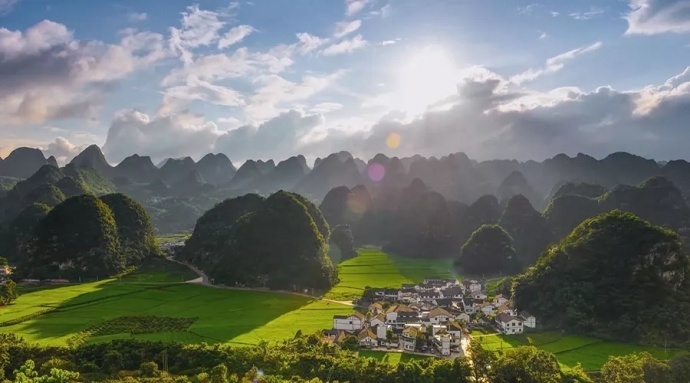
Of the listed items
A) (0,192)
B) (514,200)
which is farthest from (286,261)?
(0,192)

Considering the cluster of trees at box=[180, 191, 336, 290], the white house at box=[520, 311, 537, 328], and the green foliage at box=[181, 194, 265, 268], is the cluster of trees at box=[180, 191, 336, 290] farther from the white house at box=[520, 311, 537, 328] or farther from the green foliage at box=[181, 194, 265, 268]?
the white house at box=[520, 311, 537, 328]

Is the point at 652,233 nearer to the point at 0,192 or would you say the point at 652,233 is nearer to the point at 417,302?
the point at 417,302

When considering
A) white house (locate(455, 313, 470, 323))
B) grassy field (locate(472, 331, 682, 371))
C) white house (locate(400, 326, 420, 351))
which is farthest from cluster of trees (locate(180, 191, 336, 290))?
grassy field (locate(472, 331, 682, 371))

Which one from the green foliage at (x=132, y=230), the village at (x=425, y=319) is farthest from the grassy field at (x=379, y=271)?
the green foliage at (x=132, y=230)

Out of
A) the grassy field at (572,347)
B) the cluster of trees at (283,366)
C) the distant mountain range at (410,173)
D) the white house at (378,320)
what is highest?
the distant mountain range at (410,173)

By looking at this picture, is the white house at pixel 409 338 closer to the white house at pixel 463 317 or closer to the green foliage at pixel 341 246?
the white house at pixel 463 317

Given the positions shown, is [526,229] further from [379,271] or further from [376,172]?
[376,172]

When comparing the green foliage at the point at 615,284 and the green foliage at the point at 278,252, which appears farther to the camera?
the green foliage at the point at 278,252

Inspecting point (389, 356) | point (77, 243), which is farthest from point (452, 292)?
point (77, 243)
